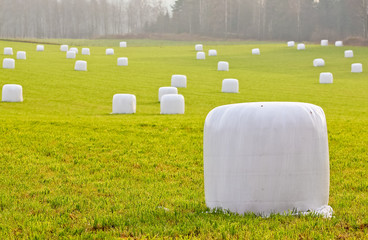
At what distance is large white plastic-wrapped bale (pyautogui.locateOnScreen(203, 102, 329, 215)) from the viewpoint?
22.4 feet

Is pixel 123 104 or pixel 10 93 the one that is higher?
pixel 10 93

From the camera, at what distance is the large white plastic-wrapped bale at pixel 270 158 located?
683 centimetres

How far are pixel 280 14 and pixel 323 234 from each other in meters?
136

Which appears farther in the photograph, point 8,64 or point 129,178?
point 8,64

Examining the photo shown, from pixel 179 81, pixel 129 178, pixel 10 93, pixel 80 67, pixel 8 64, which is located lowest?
pixel 179 81

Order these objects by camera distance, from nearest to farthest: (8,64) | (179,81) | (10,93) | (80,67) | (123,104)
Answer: (123,104) → (10,93) → (179,81) → (8,64) → (80,67)

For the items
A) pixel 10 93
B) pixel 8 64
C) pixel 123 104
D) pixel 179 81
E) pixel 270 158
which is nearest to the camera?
pixel 270 158

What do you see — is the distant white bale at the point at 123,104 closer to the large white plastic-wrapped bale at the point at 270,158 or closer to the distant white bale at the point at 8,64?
the large white plastic-wrapped bale at the point at 270,158

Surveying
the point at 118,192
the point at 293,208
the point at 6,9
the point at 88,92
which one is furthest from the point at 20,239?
the point at 6,9

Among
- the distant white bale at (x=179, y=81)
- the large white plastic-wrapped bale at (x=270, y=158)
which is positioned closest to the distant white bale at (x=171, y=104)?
the distant white bale at (x=179, y=81)

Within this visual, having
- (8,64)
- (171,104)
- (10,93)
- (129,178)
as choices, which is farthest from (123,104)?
(8,64)

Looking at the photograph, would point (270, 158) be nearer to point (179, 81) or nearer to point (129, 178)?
point (129, 178)

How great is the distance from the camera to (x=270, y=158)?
22.3 ft

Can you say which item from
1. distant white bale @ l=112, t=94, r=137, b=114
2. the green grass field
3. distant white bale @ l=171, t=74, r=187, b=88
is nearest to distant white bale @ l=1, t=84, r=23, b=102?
the green grass field
